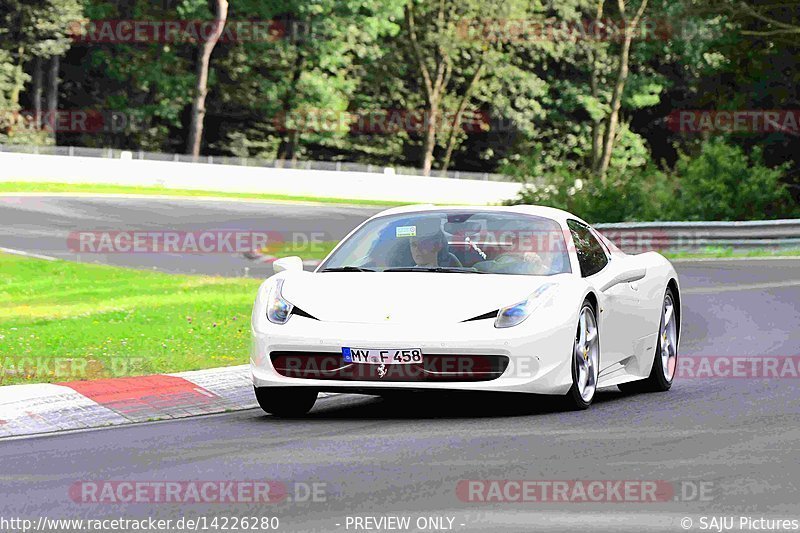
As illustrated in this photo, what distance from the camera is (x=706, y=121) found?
1626 inches

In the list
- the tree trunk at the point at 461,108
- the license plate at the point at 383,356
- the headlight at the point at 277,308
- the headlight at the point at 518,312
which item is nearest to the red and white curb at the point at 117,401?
the headlight at the point at 277,308

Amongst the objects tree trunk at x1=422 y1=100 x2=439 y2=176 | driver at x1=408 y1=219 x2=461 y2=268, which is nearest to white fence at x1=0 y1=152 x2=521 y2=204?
tree trunk at x1=422 y1=100 x2=439 y2=176

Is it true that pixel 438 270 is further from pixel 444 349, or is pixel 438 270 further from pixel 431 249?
pixel 444 349

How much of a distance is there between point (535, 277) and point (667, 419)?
122cm

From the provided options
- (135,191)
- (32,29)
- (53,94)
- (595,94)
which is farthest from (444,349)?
(595,94)

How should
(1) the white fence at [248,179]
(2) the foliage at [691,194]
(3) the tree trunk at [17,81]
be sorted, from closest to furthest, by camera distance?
(2) the foliage at [691,194]
(1) the white fence at [248,179]
(3) the tree trunk at [17,81]

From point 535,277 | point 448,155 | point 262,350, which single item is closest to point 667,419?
point 535,277

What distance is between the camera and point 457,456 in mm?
8383

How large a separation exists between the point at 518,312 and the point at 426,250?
1146 mm

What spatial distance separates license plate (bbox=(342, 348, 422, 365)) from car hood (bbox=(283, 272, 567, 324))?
0.18 metres

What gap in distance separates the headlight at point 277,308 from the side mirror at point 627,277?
2191mm

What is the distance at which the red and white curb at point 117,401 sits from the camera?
10.1m

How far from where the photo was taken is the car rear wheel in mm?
10336

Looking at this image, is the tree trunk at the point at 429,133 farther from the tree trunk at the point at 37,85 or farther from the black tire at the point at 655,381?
the black tire at the point at 655,381
